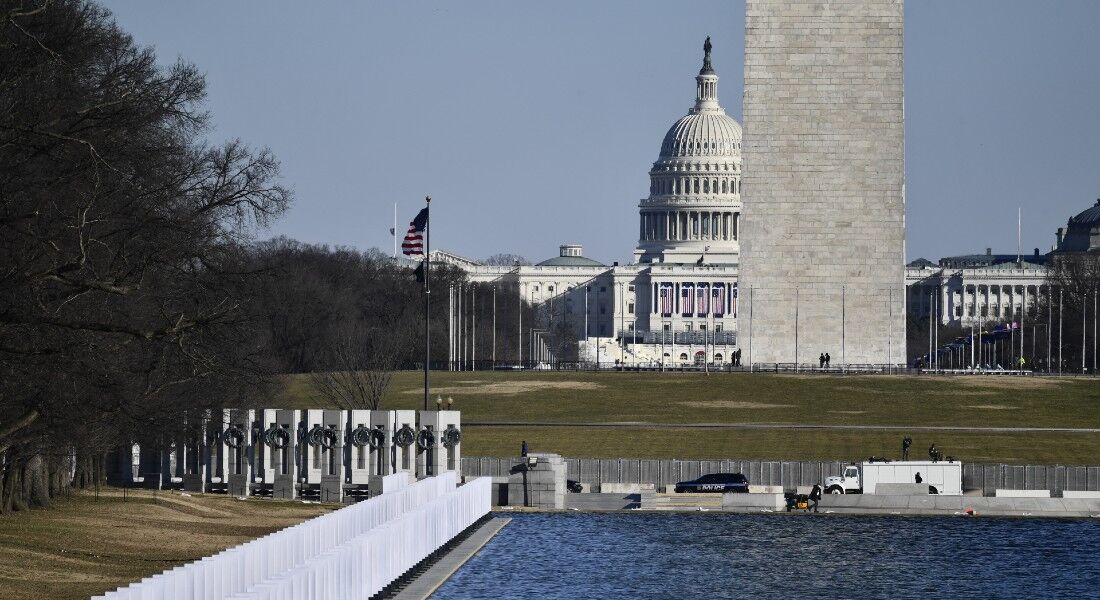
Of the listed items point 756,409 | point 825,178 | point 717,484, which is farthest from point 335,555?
point 825,178

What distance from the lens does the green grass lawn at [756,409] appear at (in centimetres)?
7306

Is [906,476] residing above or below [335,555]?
below

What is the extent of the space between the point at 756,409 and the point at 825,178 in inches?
762

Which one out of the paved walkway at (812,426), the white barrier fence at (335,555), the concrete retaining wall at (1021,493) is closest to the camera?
the white barrier fence at (335,555)

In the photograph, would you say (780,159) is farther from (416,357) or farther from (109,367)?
(109,367)

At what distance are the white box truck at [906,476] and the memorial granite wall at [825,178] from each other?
4536cm

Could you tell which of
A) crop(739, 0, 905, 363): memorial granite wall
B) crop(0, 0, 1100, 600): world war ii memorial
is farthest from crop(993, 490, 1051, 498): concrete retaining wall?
crop(739, 0, 905, 363): memorial granite wall

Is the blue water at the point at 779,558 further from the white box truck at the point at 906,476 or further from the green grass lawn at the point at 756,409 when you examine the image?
the green grass lawn at the point at 756,409

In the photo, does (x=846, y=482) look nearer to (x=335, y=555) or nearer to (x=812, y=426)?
(x=812, y=426)

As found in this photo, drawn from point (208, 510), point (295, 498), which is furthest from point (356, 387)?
point (208, 510)

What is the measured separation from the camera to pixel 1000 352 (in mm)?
149250

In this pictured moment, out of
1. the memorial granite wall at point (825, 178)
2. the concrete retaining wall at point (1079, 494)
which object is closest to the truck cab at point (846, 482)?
the concrete retaining wall at point (1079, 494)

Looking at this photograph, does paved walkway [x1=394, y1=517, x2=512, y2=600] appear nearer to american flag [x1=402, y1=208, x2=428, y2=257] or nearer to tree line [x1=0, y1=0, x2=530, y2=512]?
tree line [x1=0, y1=0, x2=530, y2=512]

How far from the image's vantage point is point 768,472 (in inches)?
2463
